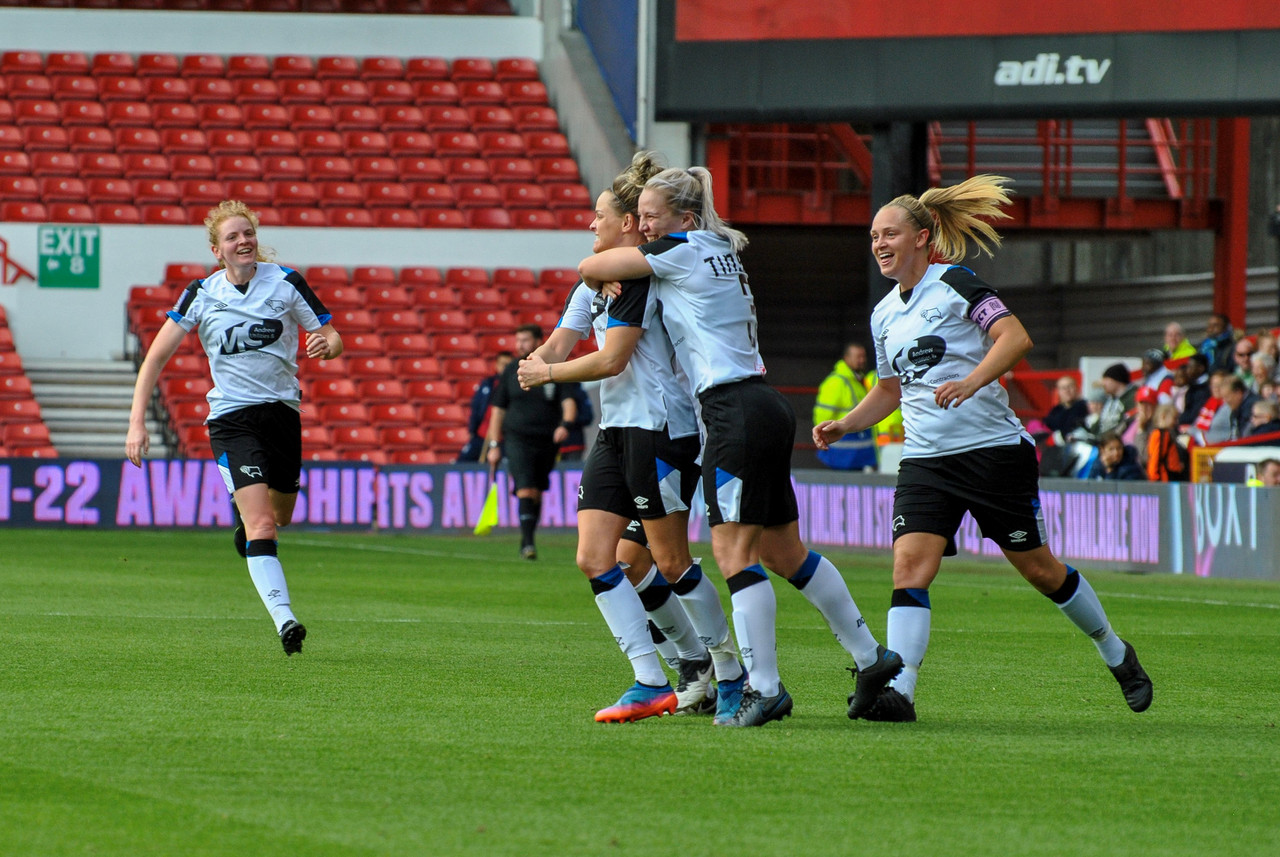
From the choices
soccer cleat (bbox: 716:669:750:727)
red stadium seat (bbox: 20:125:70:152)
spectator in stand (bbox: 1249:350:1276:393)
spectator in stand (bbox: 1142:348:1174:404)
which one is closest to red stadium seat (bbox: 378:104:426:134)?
red stadium seat (bbox: 20:125:70:152)

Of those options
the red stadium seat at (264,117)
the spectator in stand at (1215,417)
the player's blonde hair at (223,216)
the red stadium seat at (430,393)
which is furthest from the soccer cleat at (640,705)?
the red stadium seat at (264,117)

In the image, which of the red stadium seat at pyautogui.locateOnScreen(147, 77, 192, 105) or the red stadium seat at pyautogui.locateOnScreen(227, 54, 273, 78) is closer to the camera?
the red stadium seat at pyautogui.locateOnScreen(147, 77, 192, 105)

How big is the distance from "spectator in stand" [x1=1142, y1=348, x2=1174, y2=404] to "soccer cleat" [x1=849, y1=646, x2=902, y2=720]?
13.0 m

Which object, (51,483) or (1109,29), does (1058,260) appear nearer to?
(1109,29)

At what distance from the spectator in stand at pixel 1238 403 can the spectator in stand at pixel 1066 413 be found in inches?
101

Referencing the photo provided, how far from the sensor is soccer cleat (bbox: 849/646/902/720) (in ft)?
20.0

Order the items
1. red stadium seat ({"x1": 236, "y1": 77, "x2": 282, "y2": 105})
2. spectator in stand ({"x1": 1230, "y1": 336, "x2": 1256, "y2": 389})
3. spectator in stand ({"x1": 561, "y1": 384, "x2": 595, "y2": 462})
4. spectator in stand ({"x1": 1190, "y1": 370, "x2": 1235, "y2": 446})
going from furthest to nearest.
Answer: red stadium seat ({"x1": 236, "y1": 77, "x2": 282, "y2": 105}) → spectator in stand ({"x1": 1230, "y1": 336, "x2": 1256, "y2": 389}) → spectator in stand ({"x1": 1190, "y1": 370, "x2": 1235, "y2": 446}) → spectator in stand ({"x1": 561, "y1": 384, "x2": 595, "y2": 462})

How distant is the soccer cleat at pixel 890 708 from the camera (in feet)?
20.1

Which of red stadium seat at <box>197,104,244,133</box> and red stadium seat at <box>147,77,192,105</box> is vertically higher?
red stadium seat at <box>147,77,192,105</box>

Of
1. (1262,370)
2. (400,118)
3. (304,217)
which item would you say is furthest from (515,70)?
(1262,370)

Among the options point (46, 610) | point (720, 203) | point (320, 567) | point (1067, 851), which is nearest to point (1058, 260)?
point (720, 203)

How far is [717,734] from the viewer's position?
5832 millimetres

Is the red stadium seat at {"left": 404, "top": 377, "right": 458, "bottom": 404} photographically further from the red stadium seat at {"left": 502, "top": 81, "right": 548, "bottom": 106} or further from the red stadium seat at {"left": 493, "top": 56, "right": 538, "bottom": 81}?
the red stadium seat at {"left": 493, "top": 56, "right": 538, "bottom": 81}

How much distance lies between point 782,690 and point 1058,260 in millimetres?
25255
